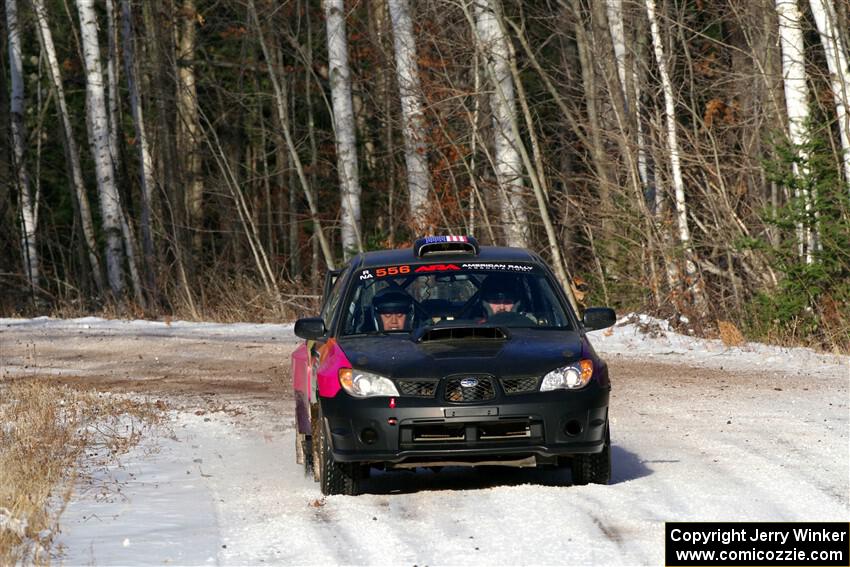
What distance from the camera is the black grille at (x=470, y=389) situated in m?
9.09

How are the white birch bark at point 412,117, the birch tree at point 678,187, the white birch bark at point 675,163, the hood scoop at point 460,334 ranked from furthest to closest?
the white birch bark at point 412,117 → the white birch bark at point 675,163 → the birch tree at point 678,187 → the hood scoop at point 460,334

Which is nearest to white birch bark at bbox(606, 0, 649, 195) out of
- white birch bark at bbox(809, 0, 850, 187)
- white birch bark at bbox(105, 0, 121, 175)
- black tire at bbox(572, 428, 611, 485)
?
Answer: white birch bark at bbox(809, 0, 850, 187)

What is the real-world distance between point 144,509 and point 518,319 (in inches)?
110

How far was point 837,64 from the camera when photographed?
20344 millimetres

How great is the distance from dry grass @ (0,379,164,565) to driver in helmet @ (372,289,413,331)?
7.58 feet

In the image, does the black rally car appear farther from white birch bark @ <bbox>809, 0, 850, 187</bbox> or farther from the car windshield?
white birch bark @ <bbox>809, 0, 850, 187</bbox>

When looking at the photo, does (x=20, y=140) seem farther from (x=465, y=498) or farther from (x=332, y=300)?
(x=465, y=498)

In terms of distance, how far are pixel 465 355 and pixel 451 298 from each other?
111cm

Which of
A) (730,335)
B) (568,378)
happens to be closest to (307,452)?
(568,378)

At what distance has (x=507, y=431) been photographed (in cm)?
911

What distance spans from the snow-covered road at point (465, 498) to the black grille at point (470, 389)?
24.1 inches

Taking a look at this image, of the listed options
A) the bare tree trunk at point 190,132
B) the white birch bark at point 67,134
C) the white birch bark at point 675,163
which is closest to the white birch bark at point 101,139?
the white birch bark at point 67,134

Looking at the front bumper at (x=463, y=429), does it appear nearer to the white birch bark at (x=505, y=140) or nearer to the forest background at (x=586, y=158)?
the forest background at (x=586, y=158)

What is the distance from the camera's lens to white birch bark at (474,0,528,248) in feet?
81.8
